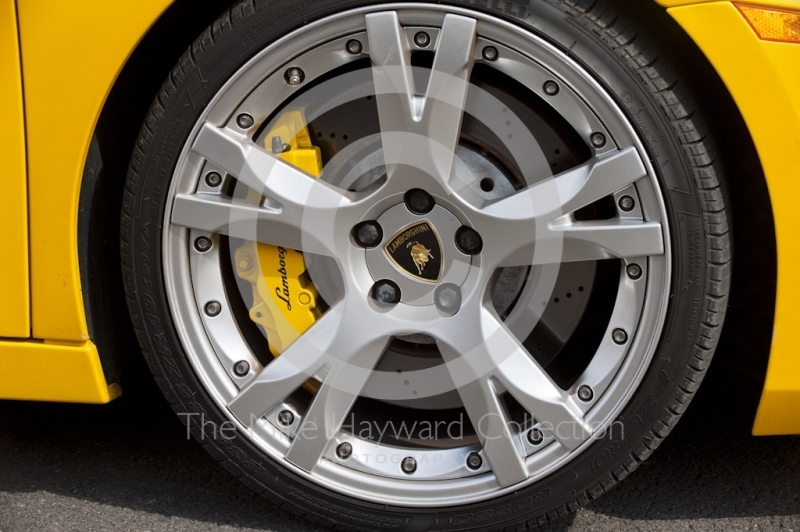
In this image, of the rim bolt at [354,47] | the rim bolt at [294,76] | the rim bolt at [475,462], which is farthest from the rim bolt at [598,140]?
the rim bolt at [475,462]

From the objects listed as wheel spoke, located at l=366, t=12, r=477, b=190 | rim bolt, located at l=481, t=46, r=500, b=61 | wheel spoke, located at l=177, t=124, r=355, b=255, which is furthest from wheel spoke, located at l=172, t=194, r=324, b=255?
rim bolt, located at l=481, t=46, r=500, b=61

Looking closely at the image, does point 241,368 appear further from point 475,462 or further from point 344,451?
point 475,462

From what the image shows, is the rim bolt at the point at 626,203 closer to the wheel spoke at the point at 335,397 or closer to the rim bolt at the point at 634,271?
the rim bolt at the point at 634,271

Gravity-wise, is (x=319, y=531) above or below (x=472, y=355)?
below

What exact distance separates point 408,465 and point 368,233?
49 centimetres

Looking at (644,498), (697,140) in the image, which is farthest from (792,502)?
(697,140)

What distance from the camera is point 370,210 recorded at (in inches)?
60.5

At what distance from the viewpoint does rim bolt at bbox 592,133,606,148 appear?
1441 mm

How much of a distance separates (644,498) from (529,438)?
13.8 inches

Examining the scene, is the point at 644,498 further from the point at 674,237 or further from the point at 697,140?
the point at 697,140

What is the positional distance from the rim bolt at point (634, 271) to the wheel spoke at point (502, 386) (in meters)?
0.25

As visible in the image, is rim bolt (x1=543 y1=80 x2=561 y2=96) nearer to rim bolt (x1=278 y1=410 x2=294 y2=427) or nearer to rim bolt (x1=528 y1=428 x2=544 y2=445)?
rim bolt (x1=528 y1=428 x2=544 y2=445)

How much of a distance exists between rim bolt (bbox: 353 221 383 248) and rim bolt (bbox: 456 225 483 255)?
0.16 metres

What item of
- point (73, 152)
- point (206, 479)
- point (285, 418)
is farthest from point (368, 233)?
point (206, 479)
